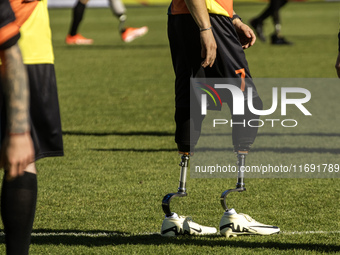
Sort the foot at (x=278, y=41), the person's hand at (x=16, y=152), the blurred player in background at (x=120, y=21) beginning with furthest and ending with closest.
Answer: the foot at (x=278, y=41) < the blurred player in background at (x=120, y=21) < the person's hand at (x=16, y=152)

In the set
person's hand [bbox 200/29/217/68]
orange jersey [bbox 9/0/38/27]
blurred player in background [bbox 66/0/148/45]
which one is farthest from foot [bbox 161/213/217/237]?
blurred player in background [bbox 66/0/148/45]

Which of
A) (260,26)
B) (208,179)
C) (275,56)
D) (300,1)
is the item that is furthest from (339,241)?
(300,1)

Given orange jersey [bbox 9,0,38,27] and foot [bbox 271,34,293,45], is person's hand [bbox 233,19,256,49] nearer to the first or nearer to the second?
orange jersey [bbox 9,0,38,27]

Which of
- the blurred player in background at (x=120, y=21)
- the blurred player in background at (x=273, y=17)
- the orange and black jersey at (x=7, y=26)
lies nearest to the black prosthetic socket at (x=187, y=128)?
the orange and black jersey at (x=7, y=26)

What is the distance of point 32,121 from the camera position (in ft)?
10.6

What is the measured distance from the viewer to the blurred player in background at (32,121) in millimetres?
3115

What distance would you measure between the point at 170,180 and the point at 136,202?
0.73 m

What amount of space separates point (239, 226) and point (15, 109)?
1866 millimetres

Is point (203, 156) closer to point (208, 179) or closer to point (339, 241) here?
point (208, 179)

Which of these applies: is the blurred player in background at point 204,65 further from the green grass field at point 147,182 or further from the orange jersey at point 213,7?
the green grass field at point 147,182

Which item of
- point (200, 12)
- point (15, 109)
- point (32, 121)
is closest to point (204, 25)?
point (200, 12)

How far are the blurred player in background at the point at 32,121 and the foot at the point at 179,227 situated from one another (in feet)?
3.43

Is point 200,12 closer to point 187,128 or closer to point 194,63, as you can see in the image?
point 194,63

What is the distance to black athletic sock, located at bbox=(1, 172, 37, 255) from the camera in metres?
3.11
